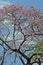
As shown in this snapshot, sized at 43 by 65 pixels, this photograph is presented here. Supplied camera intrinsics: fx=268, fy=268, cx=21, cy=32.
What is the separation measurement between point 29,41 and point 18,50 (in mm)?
641

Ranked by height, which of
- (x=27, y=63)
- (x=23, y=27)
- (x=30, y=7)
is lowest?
(x=27, y=63)

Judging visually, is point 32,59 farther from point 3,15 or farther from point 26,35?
point 3,15

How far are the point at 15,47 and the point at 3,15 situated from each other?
5.01ft

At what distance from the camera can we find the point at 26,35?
11.8m

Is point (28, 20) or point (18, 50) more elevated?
point (28, 20)

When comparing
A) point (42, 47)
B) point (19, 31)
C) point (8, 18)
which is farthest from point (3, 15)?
point (42, 47)

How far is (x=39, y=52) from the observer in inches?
466

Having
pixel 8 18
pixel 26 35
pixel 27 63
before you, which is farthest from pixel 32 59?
pixel 8 18

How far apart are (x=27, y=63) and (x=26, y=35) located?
1.27m

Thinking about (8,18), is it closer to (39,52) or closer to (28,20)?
(28,20)

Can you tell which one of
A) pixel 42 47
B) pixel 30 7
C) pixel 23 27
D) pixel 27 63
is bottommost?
pixel 27 63

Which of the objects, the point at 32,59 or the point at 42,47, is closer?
the point at 42,47

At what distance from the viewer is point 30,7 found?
40.2 ft

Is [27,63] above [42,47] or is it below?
below
